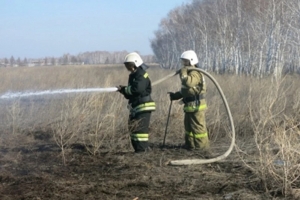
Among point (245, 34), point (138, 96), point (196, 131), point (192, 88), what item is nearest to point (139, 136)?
point (138, 96)

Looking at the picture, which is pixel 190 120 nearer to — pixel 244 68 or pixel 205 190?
pixel 205 190

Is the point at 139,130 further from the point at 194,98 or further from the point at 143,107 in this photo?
the point at 194,98

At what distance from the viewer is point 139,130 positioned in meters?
7.67

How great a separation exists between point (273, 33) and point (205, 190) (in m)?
23.6

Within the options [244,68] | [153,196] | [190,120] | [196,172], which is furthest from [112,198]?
[244,68]

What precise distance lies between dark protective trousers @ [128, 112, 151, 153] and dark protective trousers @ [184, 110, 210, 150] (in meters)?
0.74

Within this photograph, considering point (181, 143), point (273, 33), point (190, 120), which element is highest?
point (273, 33)

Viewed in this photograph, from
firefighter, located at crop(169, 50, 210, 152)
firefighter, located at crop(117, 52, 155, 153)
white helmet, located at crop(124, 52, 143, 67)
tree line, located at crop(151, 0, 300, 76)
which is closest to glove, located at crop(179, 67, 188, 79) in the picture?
firefighter, located at crop(169, 50, 210, 152)

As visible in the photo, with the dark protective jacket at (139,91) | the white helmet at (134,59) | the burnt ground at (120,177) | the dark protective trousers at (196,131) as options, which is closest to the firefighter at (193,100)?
the dark protective trousers at (196,131)

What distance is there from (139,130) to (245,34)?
90.4 feet

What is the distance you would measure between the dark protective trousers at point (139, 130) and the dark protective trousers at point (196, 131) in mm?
736

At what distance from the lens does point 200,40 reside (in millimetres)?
46781

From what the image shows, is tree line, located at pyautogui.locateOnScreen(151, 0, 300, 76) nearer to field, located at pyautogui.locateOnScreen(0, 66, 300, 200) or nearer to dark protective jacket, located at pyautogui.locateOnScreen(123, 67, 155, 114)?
field, located at pyautogui.locateOnScreen(0, 66, 300, 200)

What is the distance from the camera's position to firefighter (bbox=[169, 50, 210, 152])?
7766 mm
